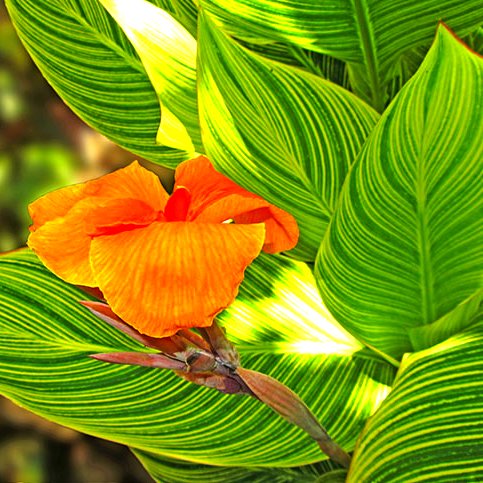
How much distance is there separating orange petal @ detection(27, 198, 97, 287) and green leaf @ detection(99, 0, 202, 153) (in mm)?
137

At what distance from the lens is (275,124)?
0.43 metres

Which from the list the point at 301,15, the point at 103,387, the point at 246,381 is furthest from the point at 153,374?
the point at 301,15

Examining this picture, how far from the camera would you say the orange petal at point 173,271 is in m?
0.33

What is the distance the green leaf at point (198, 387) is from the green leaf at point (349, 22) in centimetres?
17

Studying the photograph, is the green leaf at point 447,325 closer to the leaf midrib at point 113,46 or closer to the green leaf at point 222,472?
the green leaf at point 222,472

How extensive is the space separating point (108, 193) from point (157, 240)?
0.06 meters

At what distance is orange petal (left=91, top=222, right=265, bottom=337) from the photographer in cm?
33

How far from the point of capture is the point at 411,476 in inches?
14.2

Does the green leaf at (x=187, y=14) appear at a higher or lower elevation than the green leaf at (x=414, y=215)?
higher

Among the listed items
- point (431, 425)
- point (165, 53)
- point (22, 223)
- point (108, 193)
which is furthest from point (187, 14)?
point (22, 223)

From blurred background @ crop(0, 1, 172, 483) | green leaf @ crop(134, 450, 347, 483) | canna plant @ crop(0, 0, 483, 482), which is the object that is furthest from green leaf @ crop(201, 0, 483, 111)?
blurred background @ crop(0, 1, 172, 483)

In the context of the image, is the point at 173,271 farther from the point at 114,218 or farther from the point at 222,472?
the point at 222,472

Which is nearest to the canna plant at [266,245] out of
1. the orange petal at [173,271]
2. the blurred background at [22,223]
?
the orange petal at [173,271]

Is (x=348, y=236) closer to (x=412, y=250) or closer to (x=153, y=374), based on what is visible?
(x=412, y=250)
